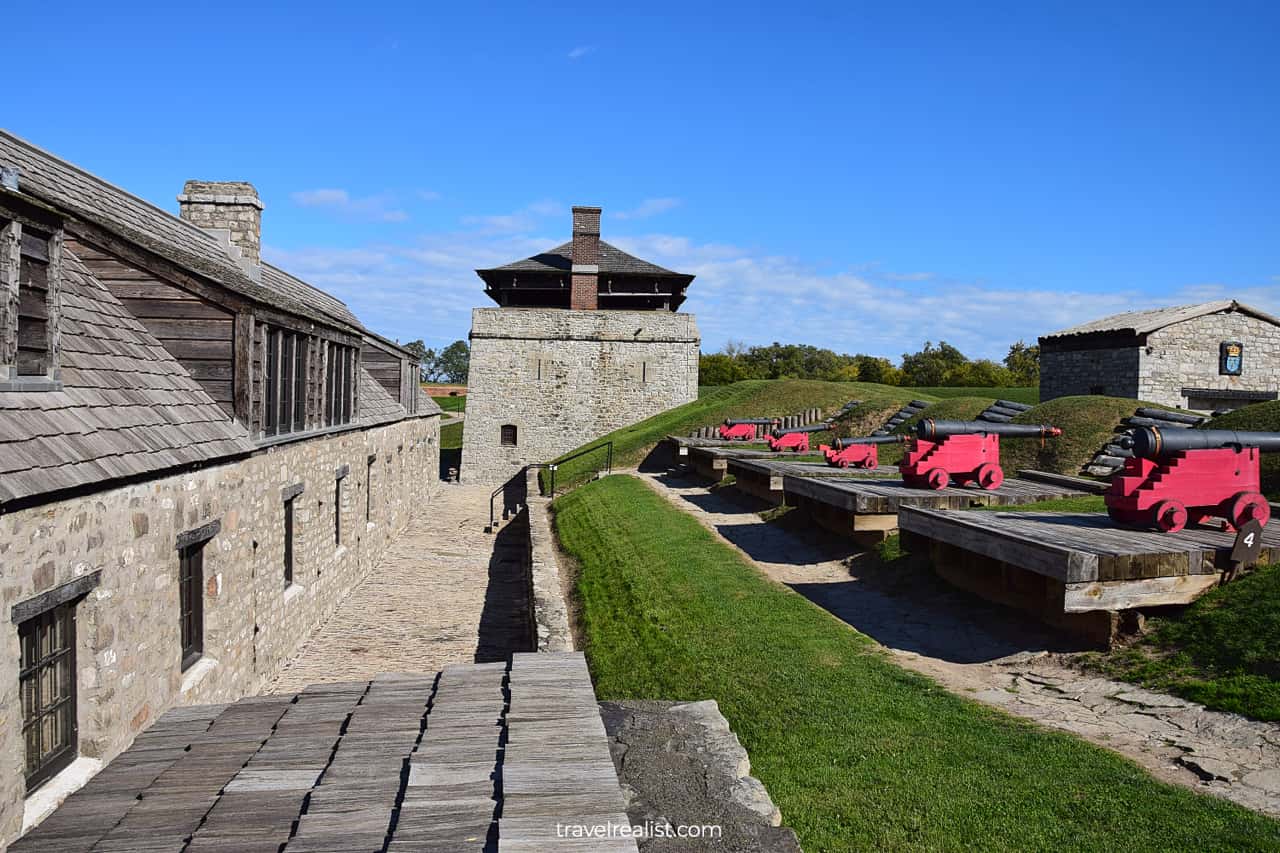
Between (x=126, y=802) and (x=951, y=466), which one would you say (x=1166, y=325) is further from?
(x=126, y=802)

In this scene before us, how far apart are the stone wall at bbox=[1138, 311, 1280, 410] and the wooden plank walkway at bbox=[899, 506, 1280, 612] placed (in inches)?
631

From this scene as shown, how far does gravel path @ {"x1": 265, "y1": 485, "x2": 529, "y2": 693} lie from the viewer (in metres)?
11.1

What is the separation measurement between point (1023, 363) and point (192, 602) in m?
61.9

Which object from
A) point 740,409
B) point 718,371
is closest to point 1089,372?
point 740,409

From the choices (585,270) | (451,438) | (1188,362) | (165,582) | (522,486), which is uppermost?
(585,270)

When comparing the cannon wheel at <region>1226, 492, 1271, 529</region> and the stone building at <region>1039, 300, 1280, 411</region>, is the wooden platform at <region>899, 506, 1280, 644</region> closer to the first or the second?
the cannon wheel at <region>1226, 492, 1271, 529</region>

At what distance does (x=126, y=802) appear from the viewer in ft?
13.2

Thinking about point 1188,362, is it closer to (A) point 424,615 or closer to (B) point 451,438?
(A) point 424,615

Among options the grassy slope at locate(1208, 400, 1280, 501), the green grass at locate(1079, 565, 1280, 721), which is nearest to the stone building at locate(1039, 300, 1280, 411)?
the grassy slope at locate(1208, 400, 1280, 501)

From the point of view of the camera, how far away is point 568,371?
1391 inches

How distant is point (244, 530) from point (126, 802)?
4957mm

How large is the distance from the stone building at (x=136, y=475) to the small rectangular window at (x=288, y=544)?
0.04 metres

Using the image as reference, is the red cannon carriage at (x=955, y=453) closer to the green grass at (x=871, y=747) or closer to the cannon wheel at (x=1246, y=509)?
the green grass at (x=871, y=747)

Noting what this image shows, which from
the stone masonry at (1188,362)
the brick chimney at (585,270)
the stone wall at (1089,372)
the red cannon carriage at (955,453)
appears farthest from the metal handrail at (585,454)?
the red cannon carriage at (955,453)
